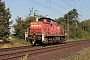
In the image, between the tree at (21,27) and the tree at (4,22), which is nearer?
the tree at (4,22)

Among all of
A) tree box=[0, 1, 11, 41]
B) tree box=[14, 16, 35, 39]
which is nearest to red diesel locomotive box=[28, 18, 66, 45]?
tree box=[0, 1, 11, 41]

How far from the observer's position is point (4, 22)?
950 inches

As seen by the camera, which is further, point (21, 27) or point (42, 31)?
point (21, 27)

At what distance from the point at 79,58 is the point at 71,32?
125 ft

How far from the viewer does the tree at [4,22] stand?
911 inches

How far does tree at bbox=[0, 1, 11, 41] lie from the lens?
911 inches

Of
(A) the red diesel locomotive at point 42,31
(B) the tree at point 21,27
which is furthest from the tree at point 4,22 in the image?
(B) the tree at point 21,27

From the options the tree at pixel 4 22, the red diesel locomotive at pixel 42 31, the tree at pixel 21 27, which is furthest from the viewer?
the tree at pixel 21 27

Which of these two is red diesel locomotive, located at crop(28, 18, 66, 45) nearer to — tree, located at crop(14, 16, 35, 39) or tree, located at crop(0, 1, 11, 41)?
tree, located at crop(0, 1, 11, 41)

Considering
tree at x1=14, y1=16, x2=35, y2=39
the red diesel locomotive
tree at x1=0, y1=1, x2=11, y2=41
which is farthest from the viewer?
tree at x1=14, y1=16, x2=35, y2=39

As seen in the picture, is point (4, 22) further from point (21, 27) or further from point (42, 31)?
point (21, 27)

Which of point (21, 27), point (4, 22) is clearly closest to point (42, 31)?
point (4, 22)

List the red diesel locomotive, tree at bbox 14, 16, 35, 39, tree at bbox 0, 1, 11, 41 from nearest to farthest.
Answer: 1. the red diesel locomotive
2. tree at bbox 0, 1, 11, 41
3. tree at bbox 14, 16, 35, 39

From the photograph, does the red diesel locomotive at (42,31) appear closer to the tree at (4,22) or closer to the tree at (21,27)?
the tree at (4,22)
